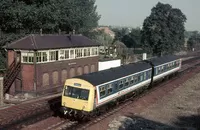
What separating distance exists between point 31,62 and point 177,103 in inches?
588

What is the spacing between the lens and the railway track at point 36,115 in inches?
748

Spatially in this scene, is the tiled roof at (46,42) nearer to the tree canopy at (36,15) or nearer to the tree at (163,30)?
the tree canopy at (36,15)

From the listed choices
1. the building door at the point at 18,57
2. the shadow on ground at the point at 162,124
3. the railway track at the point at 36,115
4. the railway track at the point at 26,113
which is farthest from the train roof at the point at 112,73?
the building door at the point at 18,57

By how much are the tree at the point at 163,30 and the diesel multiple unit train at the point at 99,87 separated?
1534 inches

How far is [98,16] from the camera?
75.0 meters

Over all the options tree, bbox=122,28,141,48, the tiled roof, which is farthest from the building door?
tree, bbox=122,28,141,48

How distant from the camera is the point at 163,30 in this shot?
66938 millimetres

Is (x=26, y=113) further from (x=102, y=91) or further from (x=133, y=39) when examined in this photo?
(x=133, y=39)

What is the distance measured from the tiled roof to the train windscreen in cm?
918

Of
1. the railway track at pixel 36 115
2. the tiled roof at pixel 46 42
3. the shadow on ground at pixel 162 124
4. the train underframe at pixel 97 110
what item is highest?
the tiled roof at pixel 46 42

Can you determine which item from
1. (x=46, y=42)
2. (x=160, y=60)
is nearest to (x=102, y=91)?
(x=46, y=42)

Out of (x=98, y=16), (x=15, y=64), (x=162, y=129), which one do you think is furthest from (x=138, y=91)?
(x=98, y=16)

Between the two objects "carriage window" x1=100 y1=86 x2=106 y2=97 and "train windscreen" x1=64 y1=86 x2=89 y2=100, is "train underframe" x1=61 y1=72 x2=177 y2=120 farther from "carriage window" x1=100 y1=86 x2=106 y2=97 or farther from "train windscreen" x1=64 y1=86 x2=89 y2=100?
"carriage window" x1=100 y1=86 x2=106 y2=97

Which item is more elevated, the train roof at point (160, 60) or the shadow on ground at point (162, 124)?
the train roof at point (160, 60)
